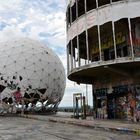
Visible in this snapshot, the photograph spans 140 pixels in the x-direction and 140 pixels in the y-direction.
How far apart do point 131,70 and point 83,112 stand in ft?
25.1

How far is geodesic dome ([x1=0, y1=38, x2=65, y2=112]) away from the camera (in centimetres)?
4150

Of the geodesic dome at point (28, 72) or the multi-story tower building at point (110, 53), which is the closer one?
the multi-story tower building at point (110, 53)

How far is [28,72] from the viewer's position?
41.8m

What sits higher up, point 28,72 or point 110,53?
point 28,72

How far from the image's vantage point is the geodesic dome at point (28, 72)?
4150 centimetres

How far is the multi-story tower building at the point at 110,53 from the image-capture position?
67.9 ft

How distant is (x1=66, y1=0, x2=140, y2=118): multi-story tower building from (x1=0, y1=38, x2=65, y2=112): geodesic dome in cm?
1559

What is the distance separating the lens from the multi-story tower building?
20.7m

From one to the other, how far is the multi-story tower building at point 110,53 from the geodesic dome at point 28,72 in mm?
15591

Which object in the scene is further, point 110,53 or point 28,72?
point 28,72

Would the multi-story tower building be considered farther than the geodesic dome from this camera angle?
No

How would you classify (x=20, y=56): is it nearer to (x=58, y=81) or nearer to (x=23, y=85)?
(x=23, y=85)

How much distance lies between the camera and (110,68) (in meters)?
20.8

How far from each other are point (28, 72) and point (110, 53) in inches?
765
